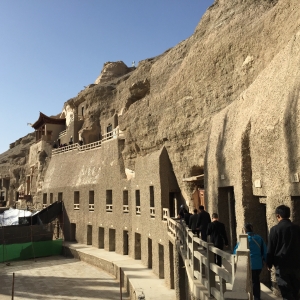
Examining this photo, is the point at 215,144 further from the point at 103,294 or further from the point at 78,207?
the point at 78,207

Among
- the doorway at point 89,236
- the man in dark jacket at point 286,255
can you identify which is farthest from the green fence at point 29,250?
the man in dark jacket at point 286,255

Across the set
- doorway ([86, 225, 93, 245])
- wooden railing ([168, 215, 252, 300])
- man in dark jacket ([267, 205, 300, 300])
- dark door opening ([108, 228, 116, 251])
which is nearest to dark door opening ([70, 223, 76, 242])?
doorway ([86, 225, 93, 245])

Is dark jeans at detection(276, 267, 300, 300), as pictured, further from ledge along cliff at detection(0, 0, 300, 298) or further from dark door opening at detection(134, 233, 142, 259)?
dark door opening at detection(134, 233, 142, 259)

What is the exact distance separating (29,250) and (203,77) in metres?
18.2

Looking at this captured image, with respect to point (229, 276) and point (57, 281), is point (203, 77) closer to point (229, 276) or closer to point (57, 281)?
point (229, 276)

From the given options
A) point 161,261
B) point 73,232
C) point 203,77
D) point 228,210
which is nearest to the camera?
point 228,210

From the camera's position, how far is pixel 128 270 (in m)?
17.5

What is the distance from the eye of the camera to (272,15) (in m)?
12.6

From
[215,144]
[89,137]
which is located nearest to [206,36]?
[215,144]

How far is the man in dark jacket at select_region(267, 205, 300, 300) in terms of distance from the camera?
15.7ft

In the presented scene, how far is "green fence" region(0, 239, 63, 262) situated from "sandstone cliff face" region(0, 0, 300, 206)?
9291 mm

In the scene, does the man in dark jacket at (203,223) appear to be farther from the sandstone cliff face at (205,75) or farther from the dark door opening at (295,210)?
the sandstone cliff face at (205,75)

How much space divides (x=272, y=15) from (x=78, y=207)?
2096 cm

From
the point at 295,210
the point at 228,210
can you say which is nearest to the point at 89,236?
the point at 228,210
